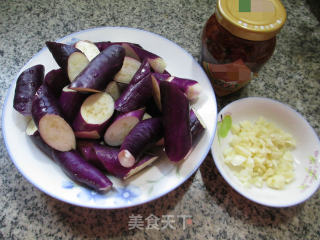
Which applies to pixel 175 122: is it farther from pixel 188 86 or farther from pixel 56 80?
pixel 56 80

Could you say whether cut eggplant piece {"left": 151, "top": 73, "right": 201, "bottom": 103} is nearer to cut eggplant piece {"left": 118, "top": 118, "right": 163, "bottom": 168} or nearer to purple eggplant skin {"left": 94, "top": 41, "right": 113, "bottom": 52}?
cut eggplant piece {"left": 118, "top": 118, "right": 163, "bottom": 168}

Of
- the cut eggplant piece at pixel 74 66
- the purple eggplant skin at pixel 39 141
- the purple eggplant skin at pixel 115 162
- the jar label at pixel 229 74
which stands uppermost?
the cut eggplant piece at pixel 74 66

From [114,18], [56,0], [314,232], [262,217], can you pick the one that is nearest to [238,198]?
[262,217]

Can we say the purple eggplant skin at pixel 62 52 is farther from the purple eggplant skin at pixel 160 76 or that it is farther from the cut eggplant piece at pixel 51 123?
the purple eggplant skin at pixel 160 76

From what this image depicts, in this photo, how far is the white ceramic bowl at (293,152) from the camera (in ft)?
2.25

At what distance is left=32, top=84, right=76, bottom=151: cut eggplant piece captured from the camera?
1.91 ft

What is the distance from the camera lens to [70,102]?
0.62 meters

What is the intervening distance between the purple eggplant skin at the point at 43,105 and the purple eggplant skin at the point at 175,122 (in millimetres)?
246

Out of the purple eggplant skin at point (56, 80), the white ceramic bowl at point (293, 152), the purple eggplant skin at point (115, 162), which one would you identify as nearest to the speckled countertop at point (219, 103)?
the white ceramic bowl at point (293, 152)

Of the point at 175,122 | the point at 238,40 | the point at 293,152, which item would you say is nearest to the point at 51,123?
the point at 175,122

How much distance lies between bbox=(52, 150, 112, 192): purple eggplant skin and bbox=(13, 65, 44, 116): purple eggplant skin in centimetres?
13

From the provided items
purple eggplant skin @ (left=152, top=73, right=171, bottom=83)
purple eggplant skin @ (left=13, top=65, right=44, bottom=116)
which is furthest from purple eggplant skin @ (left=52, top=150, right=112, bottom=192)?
purple eggplant skin @ (left=152, top=73, right=171, bottom=83)

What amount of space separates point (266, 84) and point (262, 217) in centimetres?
48

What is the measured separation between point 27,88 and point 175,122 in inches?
14.7
